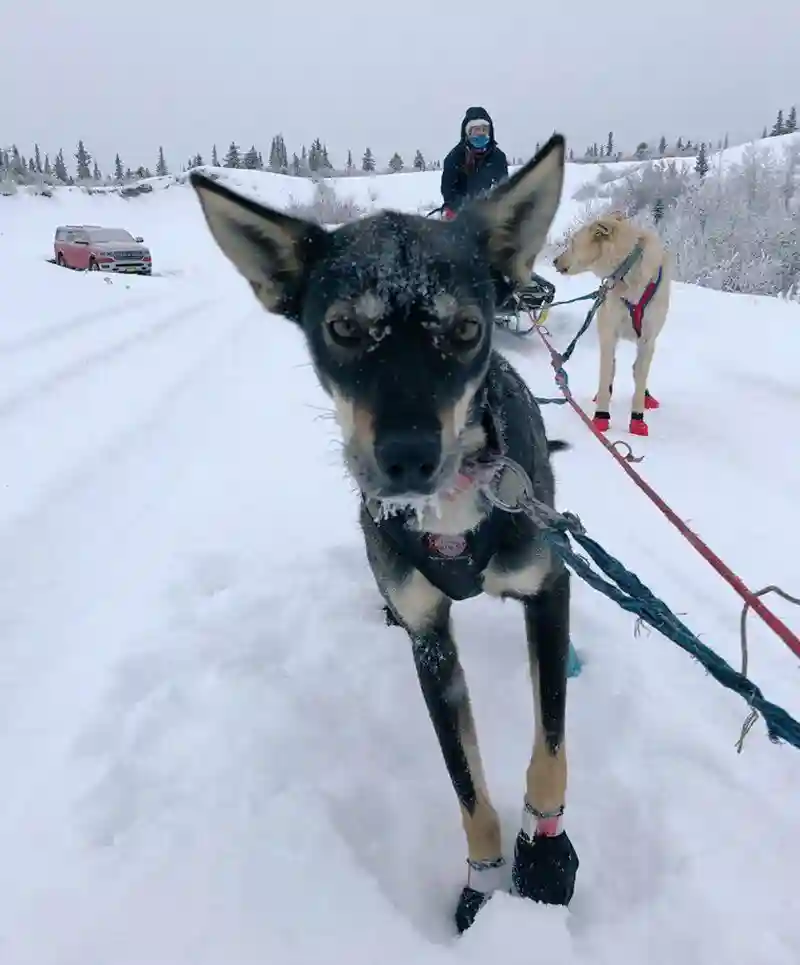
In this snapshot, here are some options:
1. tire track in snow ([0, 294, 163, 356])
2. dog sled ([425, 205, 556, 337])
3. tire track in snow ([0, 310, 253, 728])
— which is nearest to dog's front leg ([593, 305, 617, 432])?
dog sled ([425, 205, 556, 337])

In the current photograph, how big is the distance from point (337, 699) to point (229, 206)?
1.72 meters

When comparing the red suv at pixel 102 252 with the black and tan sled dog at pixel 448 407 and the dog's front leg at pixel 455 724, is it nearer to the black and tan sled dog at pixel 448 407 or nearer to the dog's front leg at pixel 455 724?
the black and tan sled dog at pixel 448 407

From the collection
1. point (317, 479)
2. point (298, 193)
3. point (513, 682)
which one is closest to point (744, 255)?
point (317, 479)

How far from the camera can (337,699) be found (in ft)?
8.59

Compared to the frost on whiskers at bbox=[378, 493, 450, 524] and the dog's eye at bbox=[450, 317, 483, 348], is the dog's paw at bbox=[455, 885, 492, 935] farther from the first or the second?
the dog's eye at bbox=[450, 317, 483, 348]

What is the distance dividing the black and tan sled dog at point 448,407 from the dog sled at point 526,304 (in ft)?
0.35

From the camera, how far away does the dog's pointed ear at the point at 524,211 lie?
1745 mm

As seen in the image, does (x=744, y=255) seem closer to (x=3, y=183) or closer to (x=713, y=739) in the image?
(x=713, y=739)

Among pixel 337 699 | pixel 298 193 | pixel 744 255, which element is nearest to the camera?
pixel 337 699

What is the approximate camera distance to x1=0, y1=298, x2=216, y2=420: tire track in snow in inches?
230

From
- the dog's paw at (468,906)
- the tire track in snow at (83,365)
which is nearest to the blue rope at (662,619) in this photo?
the dog's paw at (468,906)

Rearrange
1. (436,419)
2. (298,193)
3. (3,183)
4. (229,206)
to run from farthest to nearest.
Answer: (298,193) → (3,183) → (229,206) → (436,419)

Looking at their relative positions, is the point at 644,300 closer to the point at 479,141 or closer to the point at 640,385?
the point at 640,385

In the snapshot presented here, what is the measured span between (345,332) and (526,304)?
126 inches
